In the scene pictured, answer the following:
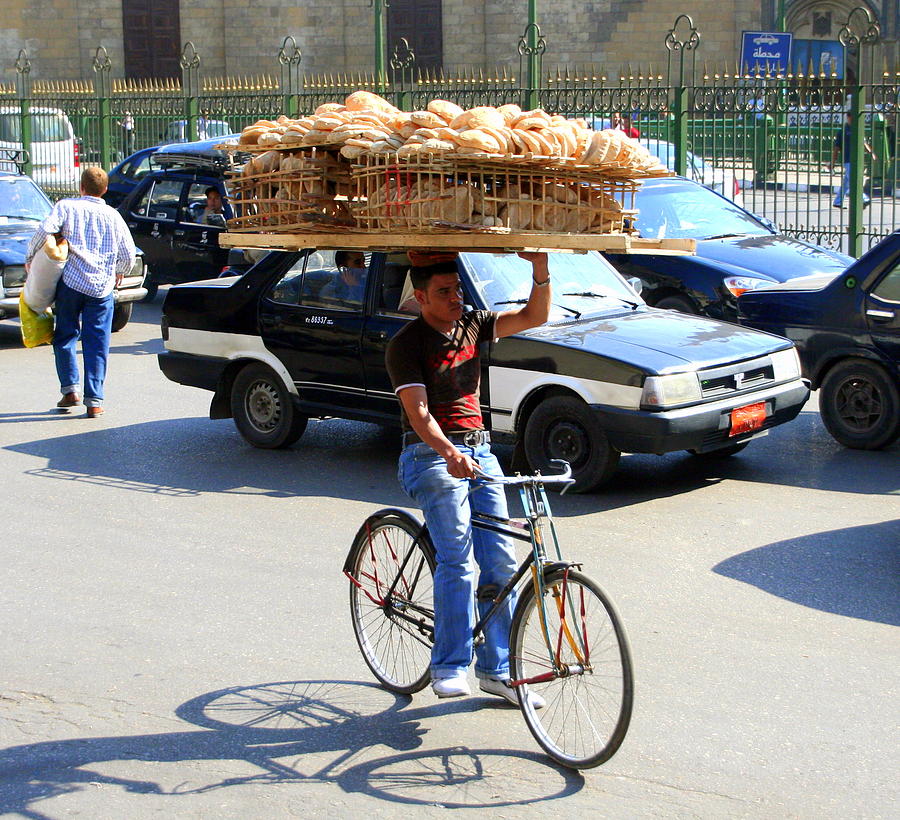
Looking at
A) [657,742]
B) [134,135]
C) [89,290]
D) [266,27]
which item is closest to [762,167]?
[89,290]

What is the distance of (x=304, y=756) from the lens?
455 centimetres

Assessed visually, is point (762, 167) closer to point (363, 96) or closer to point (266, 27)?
point (363, 96)

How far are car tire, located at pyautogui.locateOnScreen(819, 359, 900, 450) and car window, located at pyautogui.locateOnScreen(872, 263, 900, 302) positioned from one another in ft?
1.55

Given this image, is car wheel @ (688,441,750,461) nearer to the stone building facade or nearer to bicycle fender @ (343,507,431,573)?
bicycle fender @ (343,507,431,573)

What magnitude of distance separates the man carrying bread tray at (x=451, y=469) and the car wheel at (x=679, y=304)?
23.9 feet

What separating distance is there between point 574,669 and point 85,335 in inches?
283

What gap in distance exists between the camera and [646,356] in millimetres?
7812

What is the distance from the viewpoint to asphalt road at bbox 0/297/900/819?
4.26m

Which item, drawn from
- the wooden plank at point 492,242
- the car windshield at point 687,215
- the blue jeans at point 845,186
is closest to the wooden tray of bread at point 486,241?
the wooden plank at point 492,242

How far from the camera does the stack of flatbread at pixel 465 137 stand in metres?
4.45

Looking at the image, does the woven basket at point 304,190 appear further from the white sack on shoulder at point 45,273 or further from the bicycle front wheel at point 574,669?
the white sack on shoulder at point 45,273

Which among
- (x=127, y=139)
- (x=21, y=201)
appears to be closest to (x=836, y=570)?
(x=21, y=201)

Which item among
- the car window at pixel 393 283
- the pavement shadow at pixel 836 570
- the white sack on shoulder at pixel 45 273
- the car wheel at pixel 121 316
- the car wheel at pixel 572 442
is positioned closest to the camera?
the pavement shadow at pixel 836 570

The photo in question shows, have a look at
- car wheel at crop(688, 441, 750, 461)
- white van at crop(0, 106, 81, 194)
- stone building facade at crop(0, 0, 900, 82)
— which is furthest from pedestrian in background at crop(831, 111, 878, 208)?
stone building facade at crop(0, 0, 900, 82)
